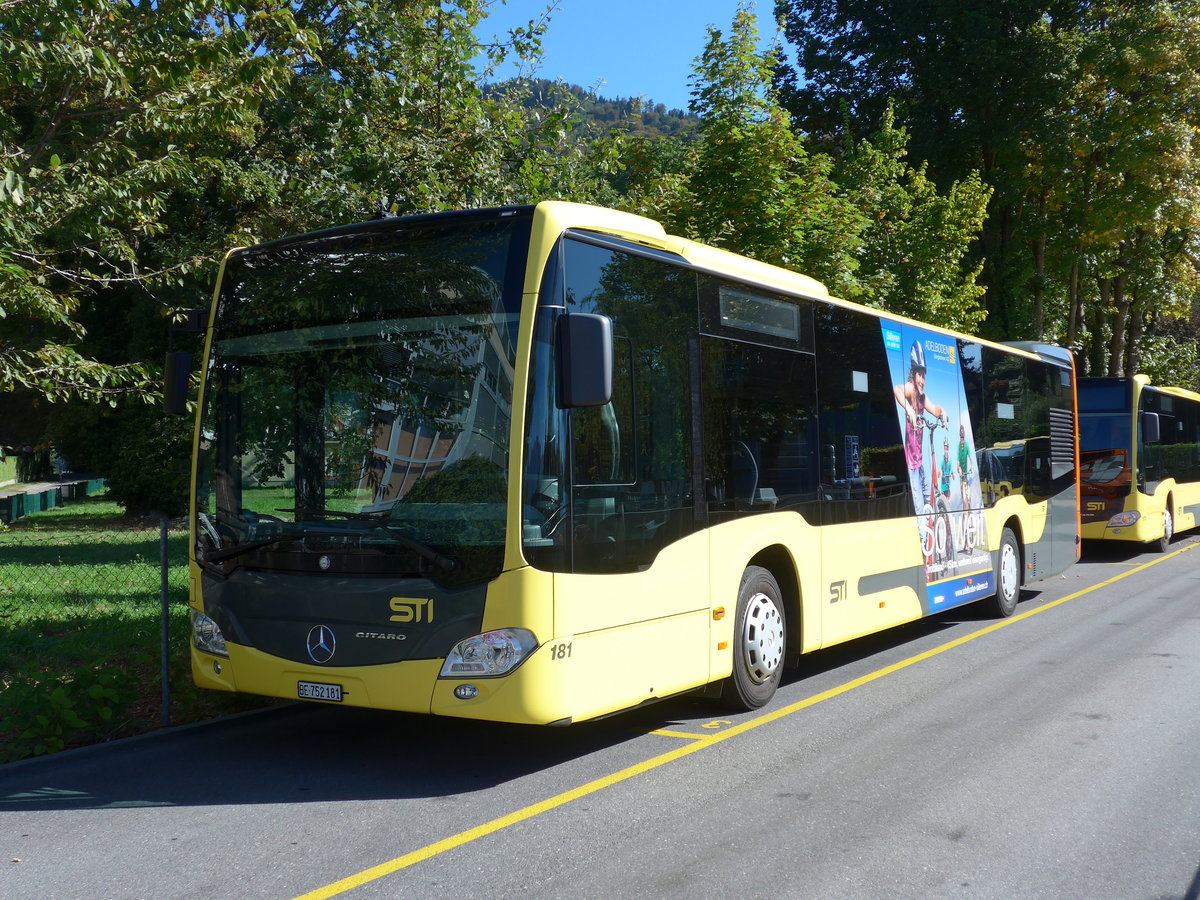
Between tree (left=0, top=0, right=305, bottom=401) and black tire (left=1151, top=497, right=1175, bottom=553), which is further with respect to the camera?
black tire (left=1151, top=497, right=1175, bottom=553)

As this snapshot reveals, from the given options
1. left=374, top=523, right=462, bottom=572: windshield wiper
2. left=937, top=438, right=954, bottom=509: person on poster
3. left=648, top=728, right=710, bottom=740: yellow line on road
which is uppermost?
left=937, top=438, right=954, bottom=509: person on poster

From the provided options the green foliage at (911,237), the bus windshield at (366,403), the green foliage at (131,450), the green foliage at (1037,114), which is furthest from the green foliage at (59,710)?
the green foliage at (1037,114)

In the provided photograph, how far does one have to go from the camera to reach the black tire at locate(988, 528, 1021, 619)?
40.6ft

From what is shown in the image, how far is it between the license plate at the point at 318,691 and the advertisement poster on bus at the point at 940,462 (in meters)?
5.94

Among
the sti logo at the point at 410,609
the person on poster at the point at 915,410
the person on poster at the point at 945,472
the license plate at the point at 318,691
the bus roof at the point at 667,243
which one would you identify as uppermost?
the bus roof at the point at 667,243

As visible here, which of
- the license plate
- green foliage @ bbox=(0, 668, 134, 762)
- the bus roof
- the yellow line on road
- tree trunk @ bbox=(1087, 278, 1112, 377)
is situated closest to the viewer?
the license plate

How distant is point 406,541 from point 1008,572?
8.90 m

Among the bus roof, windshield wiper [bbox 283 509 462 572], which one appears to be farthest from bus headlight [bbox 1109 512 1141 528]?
windshield wiper [bbox 283 509 462 572]

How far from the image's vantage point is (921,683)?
8758mm

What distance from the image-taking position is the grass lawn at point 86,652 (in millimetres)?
6957

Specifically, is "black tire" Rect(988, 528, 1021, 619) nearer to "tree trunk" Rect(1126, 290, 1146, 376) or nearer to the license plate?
the license plate

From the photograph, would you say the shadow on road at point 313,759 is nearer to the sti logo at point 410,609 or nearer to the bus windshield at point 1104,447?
the sti logo at point 410,609

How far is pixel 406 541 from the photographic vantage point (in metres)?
5.91

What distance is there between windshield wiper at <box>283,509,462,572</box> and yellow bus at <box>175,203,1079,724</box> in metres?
0.01
